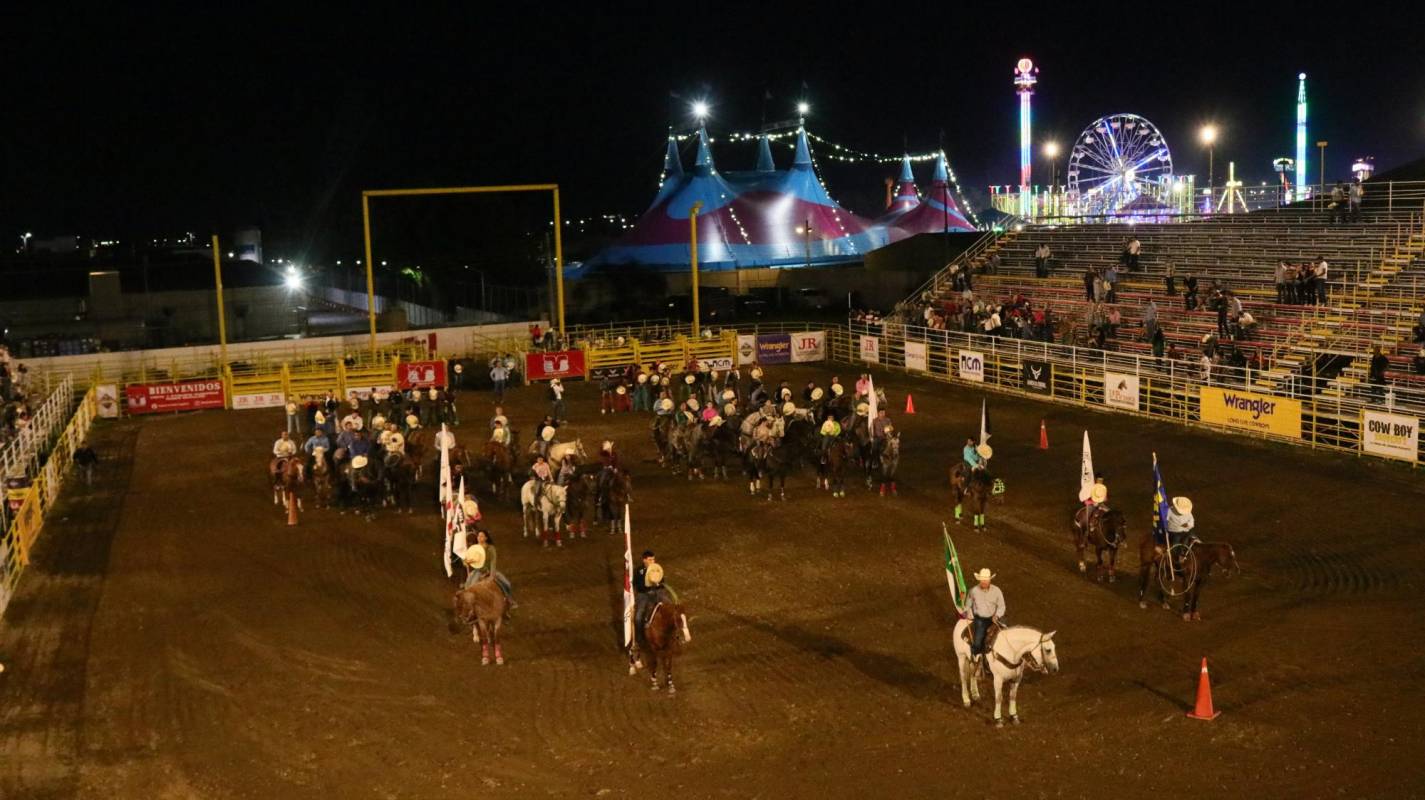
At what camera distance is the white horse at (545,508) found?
20578 millimetres

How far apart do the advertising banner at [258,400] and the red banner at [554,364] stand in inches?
306

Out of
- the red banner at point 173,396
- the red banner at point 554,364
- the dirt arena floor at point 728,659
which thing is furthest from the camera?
the red banner at point 554,364

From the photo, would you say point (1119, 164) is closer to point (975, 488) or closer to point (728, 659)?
point (975, 488)

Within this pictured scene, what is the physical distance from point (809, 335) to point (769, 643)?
29859 mm

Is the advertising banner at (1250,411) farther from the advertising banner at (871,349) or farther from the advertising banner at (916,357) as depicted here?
the advertising banner at (871,349)

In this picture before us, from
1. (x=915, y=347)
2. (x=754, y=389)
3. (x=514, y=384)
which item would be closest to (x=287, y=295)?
(x=514, y=384)

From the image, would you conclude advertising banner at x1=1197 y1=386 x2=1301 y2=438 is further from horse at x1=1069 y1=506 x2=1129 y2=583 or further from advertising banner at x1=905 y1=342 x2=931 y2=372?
horse at x1=1069 y1=506 x2=1129 y2=583

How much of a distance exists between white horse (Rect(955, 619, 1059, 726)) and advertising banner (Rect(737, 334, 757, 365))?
103 feet

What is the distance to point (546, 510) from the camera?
20703 millimetres

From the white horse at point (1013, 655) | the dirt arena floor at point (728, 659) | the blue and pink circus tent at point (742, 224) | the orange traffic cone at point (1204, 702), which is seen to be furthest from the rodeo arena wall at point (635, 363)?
the white horse at point (1013, 655)

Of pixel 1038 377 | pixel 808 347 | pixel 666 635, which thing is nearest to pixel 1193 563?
pixel 666 635

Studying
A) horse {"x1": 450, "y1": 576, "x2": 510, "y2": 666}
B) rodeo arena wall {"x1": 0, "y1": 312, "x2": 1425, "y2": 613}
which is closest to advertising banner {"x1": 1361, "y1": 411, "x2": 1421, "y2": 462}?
rodeo arena wall {"x1": 0, "y1": 312, "x2": 1425, "y2": 613}

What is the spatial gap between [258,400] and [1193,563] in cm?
3054

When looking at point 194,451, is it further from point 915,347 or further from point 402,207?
point 402,207
